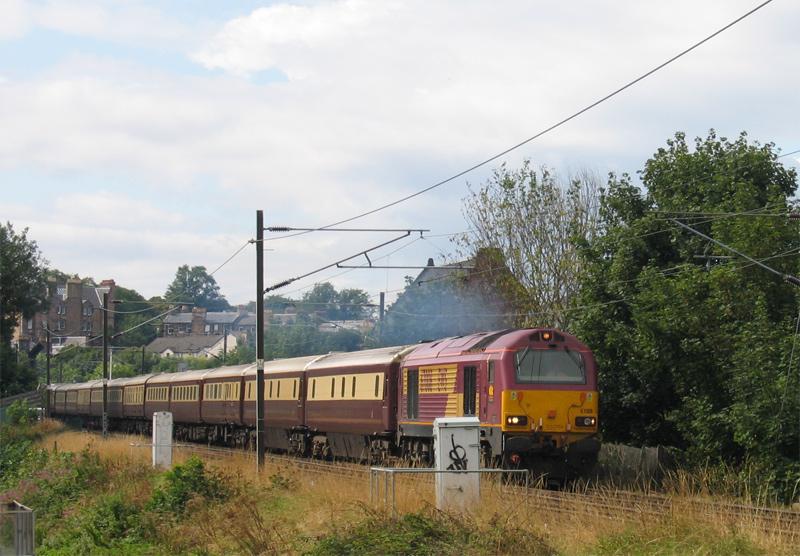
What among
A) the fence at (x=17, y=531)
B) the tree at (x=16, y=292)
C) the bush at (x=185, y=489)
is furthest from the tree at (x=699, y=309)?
the tree at (x=16, y=292)

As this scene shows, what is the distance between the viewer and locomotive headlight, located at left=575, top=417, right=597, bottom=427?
906 inches

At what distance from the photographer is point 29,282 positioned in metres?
89.1

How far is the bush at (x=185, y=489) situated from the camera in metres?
20.5

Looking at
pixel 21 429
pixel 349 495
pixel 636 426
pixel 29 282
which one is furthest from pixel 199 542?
pixel 29 282

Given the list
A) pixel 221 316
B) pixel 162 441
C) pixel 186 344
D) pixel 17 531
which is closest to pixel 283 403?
pixel 162 441

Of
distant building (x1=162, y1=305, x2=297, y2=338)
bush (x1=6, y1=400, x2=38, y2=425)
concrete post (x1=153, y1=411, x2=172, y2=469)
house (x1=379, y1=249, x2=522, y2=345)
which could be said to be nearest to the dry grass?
concrete post (x1=153, y1=411, x2=172, y2=469)

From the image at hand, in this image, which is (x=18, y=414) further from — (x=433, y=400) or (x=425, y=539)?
(x=425, y=539)

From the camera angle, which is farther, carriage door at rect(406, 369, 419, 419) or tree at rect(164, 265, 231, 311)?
tree at rect(164, 265, 231, 311)

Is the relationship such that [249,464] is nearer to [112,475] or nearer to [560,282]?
[112,475]

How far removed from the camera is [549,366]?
75.8ft

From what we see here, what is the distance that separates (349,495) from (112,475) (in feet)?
38.7

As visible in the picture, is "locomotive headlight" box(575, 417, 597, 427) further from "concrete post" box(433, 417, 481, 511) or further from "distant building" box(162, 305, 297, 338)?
"distant building" box(162, 305, 297, 338)

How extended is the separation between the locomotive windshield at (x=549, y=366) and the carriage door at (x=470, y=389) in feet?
4.20

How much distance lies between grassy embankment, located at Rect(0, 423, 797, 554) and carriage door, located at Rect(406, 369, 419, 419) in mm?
2973
